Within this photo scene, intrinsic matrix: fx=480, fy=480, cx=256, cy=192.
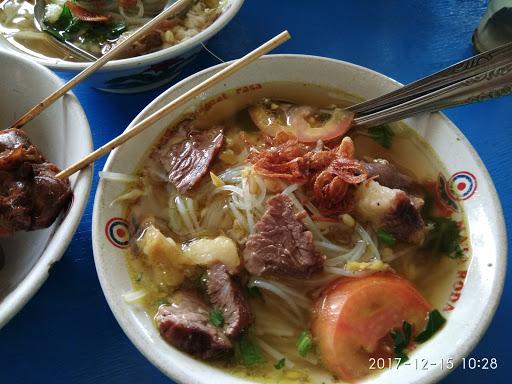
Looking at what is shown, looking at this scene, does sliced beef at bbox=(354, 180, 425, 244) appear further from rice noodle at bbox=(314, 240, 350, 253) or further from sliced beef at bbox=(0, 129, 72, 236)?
sliced beef at bbox=(0, 129, 72, 236)

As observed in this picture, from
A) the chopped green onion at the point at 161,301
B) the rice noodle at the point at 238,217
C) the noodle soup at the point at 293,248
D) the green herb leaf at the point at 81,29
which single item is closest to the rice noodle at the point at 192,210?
the noodle soup at the point at 293,248

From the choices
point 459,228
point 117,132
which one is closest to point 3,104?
point 117,132

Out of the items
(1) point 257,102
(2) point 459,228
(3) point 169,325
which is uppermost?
(1) point 257,102

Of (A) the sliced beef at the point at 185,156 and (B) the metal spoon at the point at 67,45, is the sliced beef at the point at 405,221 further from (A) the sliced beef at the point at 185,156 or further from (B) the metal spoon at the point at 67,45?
(B) the metal spoon at the point at 67,45

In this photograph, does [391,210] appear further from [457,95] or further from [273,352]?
[273,352]

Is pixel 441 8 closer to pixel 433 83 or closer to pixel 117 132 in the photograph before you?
pixel 433 83

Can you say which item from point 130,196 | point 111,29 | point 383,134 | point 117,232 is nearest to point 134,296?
point 117,232
